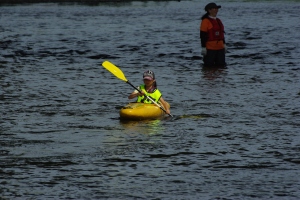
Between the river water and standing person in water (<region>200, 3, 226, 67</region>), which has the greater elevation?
standing person in water (<region>200, 3, 226, 67</region>)

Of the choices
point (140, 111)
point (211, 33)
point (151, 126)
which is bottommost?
point (151, 126)

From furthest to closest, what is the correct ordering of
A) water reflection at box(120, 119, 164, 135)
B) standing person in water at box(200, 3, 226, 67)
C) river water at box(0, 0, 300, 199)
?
standing person in water at box(200, 3, 226, 67)
water reflection at box(120, 119, 164, 135)
river water at box(0, 0, 300, 199)

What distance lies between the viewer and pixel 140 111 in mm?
16938

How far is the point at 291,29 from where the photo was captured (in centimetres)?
4822

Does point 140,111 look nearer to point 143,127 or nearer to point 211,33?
point 143,127

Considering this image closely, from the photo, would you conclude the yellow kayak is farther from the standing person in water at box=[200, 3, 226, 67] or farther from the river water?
the standing person in water at box=[200, 3, 226, 67]

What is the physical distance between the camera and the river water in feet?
39.6

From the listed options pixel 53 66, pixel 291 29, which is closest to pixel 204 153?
pixel 53 66

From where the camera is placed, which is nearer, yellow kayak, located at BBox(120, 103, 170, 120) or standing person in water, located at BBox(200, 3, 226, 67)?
yellow kayak, located at BBox(120, 103, 170, 120)

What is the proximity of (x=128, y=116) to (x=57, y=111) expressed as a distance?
7.24 ft

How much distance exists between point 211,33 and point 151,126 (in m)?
9.17

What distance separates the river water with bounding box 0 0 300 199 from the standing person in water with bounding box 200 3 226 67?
2.24ft

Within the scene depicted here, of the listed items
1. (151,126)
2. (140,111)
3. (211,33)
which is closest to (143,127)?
(151,126)

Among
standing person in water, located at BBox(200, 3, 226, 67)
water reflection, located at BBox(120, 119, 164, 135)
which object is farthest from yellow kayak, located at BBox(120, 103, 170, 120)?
standing person in water, located at BBox(200, 3, 226, 67)
